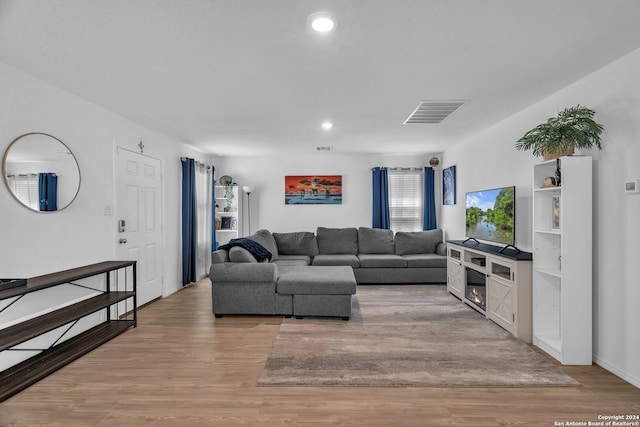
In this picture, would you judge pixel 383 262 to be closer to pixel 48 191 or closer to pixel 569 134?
pixel 569 134

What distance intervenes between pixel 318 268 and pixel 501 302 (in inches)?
86.4

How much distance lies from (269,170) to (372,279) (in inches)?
122

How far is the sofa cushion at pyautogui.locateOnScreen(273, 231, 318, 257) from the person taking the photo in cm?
623

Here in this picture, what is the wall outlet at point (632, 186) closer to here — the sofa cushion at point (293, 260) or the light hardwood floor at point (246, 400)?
the light hardwood floor at point (246, 400)

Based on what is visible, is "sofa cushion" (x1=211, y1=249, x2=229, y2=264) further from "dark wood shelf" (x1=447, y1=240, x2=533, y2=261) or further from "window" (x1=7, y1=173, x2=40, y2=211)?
"dark wood shelf" (x1=447, y1=240, x2=533, y2=261)

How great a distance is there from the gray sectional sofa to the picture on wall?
635 mm

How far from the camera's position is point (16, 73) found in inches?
105

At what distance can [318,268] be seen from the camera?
14.9ft

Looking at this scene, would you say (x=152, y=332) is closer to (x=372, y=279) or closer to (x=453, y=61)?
(x=372, y=279)

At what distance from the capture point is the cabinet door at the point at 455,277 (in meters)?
4.59

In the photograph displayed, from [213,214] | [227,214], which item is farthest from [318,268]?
[227,214]

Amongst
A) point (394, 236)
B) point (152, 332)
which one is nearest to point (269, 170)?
point (394, 236)

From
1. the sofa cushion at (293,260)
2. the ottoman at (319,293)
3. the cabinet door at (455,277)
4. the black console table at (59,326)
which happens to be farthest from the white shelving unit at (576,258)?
the black console table at (59,326)

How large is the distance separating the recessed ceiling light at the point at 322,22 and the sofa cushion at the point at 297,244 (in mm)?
4512
